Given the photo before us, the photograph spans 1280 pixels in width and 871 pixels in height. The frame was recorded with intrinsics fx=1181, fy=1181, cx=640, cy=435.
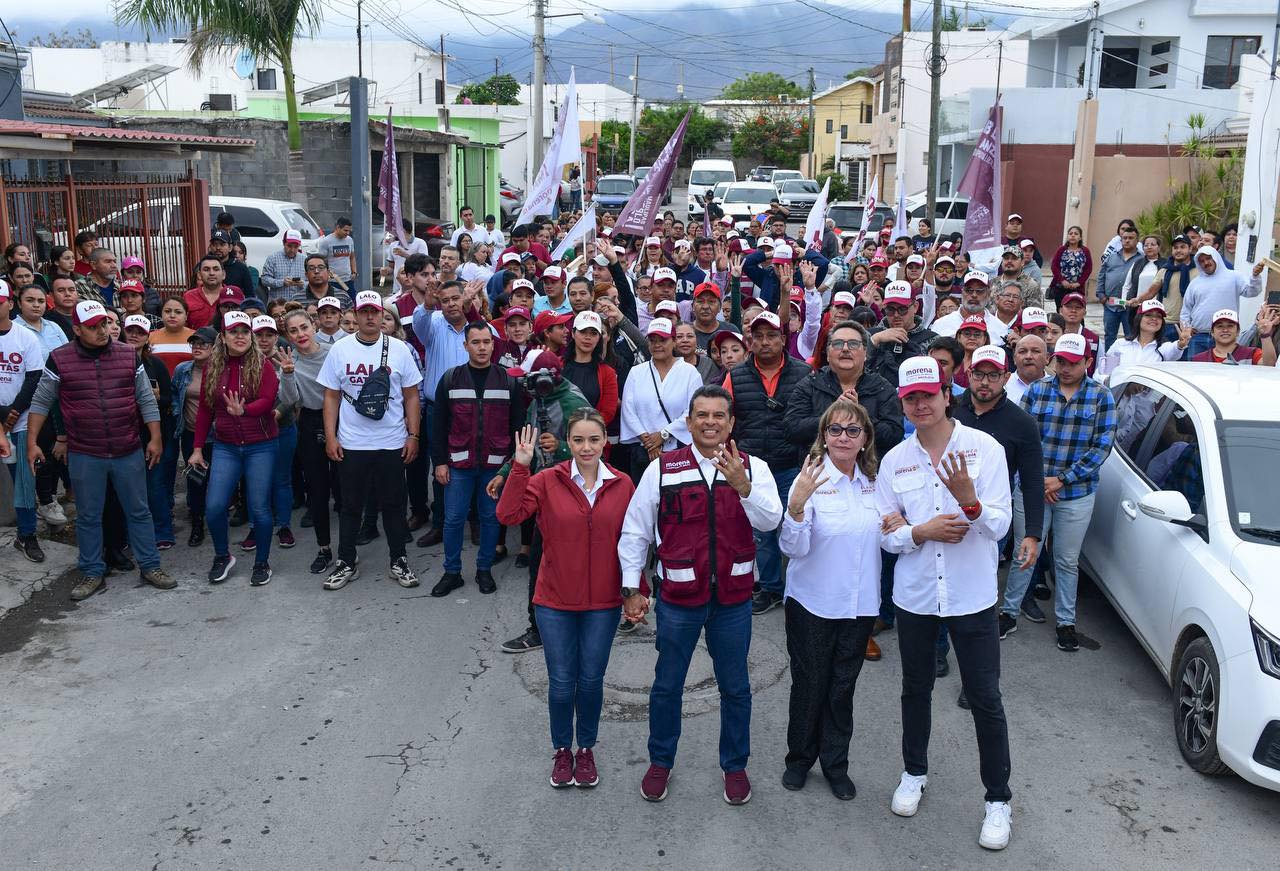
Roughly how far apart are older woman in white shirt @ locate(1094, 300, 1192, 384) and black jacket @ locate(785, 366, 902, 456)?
3368 mm

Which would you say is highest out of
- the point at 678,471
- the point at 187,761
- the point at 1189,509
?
the point at 678,471

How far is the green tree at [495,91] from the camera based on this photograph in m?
75.4

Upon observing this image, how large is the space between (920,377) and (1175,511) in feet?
6.18

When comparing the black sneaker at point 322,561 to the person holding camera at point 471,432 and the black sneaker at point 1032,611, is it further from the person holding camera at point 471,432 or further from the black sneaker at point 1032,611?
the black sneaker at point 1032,611

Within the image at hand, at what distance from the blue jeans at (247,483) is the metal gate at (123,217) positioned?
5.17 m

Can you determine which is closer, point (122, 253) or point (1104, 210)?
point (122, 253)

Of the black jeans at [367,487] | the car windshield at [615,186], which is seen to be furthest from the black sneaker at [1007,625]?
the car windshield at [615,186]

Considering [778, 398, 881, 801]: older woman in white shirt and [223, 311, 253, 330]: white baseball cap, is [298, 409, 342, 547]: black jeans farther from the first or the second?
[778, 398, 881, 801]: older woman in white shirt

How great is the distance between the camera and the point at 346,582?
807 cm

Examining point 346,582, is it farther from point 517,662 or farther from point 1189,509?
point 1189,509

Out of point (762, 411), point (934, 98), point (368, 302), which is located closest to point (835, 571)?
point (762, 411)

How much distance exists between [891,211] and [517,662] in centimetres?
2957

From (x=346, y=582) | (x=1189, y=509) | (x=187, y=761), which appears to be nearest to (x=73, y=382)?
(x=346, y=582)

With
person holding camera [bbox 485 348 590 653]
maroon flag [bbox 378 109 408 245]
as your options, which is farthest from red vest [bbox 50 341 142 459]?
maroon flag [bbox 378 109 408 245]
